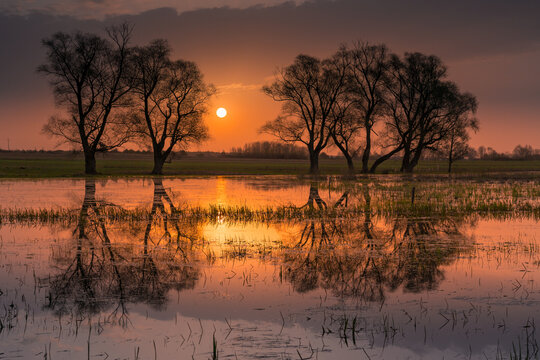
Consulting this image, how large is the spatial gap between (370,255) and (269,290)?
157 inches

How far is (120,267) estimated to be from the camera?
10.8 metres

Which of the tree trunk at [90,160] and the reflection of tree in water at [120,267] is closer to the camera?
the reflection of tree in water at [120,267]

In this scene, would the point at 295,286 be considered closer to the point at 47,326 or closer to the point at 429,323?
the point at 429,323

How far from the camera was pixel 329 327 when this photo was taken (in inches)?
280

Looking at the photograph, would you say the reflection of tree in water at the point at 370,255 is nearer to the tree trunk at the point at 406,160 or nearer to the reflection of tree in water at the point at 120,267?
the reflection of tree in water at the point at 120,267

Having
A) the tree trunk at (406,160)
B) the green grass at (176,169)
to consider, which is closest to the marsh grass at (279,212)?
the green grass at (176,169)

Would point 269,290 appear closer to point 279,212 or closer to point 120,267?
Answer: point 120,267

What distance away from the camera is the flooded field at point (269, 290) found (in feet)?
21.3

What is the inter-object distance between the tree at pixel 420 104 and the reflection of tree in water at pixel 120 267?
55168mm

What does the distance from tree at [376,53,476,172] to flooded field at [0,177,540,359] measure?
51214 mm

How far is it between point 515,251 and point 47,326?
11036 mm

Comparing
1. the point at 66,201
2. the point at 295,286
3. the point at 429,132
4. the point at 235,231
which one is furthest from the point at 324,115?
the point at 295,286

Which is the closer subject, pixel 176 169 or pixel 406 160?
pixel 406 160

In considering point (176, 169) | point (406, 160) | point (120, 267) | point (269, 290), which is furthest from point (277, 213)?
point (176, 169)
